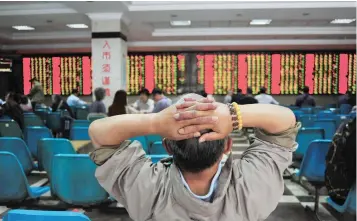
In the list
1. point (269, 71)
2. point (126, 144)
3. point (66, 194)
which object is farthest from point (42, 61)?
point (126, 144)

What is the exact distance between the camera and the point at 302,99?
31.7 ft

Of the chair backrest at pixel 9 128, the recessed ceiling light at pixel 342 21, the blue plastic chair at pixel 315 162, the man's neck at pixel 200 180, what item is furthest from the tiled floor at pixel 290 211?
the recessed ceiling light at pixel 342 21

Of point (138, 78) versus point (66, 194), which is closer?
point (66, 194)

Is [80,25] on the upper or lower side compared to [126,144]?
upper

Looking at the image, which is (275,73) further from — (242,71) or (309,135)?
(309,135)

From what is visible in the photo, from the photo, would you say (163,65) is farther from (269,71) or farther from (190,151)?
(190,151)

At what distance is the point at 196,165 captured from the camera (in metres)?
0.99

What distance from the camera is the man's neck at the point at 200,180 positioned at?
1013 mm

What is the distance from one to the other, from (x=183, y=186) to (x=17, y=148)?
3145mm

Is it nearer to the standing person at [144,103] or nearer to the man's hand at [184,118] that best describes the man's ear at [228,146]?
the man's hand at [184,118]

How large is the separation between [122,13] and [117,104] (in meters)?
3.59

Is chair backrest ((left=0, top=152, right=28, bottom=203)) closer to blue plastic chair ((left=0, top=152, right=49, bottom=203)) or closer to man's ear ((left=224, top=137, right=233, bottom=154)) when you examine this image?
blue plastic chair ((left=0, top=152, right=49, bottom=203))

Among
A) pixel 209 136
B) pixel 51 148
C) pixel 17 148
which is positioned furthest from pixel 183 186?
pixel 17 148

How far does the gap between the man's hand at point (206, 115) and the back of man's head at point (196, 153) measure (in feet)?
0.11
